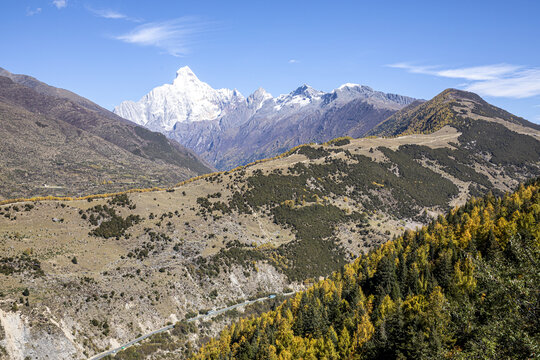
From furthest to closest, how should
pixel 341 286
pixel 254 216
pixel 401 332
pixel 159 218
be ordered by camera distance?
A: pixel 254 216, pixel 159 218, pixel 341 286, pixel 401 332

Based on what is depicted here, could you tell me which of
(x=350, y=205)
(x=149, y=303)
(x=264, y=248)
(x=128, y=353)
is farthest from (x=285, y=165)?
(x=128, y=353)

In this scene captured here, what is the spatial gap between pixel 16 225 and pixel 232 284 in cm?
6300

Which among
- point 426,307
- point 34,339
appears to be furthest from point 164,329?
point 426,307

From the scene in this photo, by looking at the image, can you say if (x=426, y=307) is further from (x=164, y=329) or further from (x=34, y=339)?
(x=34, y=339)

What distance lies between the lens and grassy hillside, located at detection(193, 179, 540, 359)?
23.0m

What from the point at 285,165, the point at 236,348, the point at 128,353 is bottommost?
the point at 128,353

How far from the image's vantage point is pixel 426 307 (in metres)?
54.0

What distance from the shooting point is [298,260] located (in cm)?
13062

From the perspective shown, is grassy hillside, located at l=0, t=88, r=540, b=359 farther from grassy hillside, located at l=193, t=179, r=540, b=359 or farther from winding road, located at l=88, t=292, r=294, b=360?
grassy hillside, located at l=193, t=179, r=540, b=359

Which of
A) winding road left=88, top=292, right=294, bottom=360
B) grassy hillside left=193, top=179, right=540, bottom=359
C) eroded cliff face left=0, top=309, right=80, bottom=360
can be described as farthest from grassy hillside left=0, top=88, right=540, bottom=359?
grassy hillside left=193, top=179, right=540, bottom=359

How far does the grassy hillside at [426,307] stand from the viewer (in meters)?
23.0

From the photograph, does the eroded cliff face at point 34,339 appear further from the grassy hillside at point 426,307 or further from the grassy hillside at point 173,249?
the grassy hillside at point 426,307

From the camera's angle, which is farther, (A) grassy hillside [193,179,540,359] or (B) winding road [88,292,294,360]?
(B) winding road [88,292,294,360]

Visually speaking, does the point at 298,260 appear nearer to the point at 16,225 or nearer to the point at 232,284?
the point at 232,284
